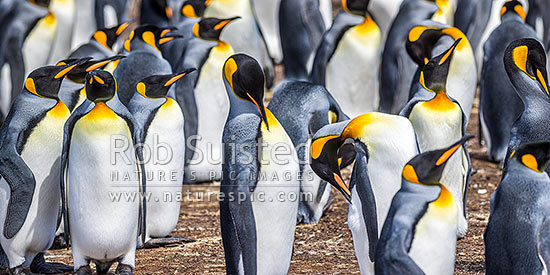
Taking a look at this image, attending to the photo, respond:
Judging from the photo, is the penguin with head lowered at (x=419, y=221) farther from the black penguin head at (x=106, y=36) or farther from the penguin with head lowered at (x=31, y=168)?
the black penguin head at (x=106, y=36)

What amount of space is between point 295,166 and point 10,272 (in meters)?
1.75

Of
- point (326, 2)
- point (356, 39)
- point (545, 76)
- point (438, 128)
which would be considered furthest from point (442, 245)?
point (326, 2)

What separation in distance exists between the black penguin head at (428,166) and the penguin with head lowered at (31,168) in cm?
215

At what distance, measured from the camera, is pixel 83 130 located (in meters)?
4.77

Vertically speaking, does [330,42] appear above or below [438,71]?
below

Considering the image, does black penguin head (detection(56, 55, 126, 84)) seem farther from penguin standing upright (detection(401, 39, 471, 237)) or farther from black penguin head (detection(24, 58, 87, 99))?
penguin standing upright (detection(401, 39, 471, 237))

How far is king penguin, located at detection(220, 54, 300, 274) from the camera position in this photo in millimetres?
4348

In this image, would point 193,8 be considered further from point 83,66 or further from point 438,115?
point 438,115

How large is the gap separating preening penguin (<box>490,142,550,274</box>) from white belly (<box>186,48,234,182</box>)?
381 cm

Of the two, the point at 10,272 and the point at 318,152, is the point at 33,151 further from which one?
the point at 318,152

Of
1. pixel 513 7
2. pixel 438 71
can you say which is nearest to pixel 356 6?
pixel 513 7

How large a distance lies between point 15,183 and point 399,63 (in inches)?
177

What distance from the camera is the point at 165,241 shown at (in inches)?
226

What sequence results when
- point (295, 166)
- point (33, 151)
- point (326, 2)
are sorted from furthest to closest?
1. point (326, 2)
2. point (33, 151)
3. point (295, 166)
